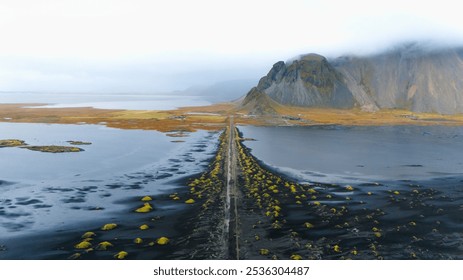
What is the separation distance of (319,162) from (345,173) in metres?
11.8

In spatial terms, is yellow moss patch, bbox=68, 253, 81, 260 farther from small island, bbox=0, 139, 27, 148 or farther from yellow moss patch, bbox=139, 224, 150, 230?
small island, bbox=0, 139, 27, 148

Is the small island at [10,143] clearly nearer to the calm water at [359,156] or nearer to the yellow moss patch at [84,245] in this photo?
the calm water at [359,156]

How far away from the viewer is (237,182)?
56531 millimetres

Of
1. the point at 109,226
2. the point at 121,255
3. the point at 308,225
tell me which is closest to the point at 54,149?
the point at 109,226

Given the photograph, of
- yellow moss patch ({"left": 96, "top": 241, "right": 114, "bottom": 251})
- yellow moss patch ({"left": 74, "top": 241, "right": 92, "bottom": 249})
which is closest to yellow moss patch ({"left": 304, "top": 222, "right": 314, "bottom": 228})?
yellow moss patch ({"left": 96, "top": 241, "right": 114, "bottom": 251})

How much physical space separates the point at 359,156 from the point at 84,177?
63.1 metres

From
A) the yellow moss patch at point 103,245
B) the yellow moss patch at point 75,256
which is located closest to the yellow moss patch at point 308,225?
the yellow moss patch at point 103,245

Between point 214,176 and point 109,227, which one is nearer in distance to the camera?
point 109,227

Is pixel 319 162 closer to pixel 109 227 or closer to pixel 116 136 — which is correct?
pixel 109 227

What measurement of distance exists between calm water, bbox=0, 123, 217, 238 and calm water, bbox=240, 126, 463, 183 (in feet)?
63.1

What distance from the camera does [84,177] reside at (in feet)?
200

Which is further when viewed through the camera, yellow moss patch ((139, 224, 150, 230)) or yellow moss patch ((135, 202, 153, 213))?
yellow moss patch ((135, 202, 153, 213))

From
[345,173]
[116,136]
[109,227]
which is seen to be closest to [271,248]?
[109,227]

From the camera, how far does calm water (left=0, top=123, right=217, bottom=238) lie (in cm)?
4094
